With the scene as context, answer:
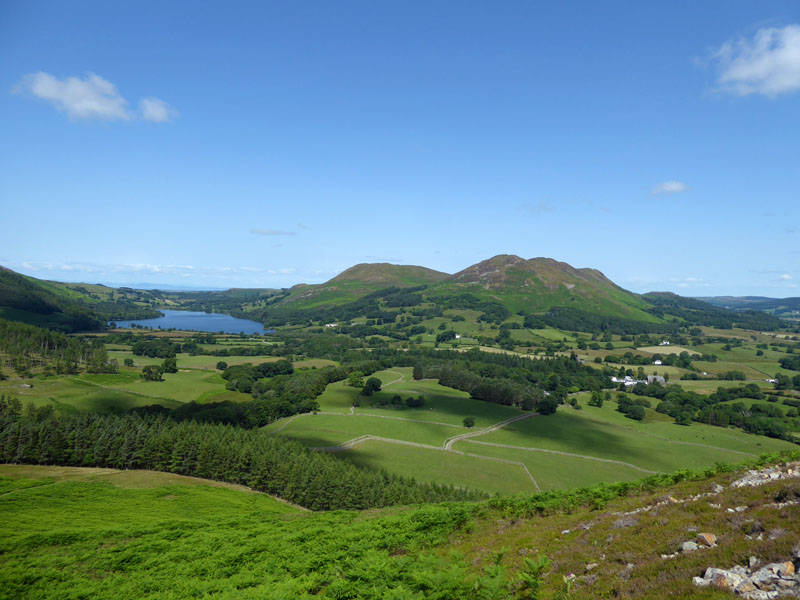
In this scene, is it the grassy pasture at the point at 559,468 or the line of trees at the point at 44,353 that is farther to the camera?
the line of trees at the point at 44,353

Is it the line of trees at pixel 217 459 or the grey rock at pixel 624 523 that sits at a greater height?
the grey rock at pixel 624 523

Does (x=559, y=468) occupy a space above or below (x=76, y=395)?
below

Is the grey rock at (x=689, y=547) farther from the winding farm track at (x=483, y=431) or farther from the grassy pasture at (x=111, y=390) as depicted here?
the grassy pasture at (x=111, y=390)

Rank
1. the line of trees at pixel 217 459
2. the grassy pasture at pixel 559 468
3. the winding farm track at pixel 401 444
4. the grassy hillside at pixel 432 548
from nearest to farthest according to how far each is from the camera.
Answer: the grassy hillside at pixel 432 548 < the line of trees at pixel 217 459 < the grassy pasture at pixel 559 468 < the winding farm track at pixel 401 444

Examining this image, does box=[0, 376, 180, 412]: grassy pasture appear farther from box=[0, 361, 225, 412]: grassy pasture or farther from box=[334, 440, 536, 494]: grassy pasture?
box=[334, 440, 536, 494]: grassy pasture

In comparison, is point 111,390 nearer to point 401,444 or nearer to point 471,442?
point 401,444

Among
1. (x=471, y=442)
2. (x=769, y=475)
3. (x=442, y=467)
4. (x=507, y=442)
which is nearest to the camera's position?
(x=769, y=475)

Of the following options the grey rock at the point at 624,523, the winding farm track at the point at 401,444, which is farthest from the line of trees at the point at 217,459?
the grey rock at the point at 624,523

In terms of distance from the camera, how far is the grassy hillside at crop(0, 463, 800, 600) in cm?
1717

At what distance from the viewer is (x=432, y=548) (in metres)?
28.8

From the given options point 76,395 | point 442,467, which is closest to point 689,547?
point 442,467

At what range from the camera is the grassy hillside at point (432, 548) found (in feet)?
56.3

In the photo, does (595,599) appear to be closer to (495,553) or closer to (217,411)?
(495,553)

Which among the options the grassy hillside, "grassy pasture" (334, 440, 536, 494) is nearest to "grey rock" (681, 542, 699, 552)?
the grassy hillside
